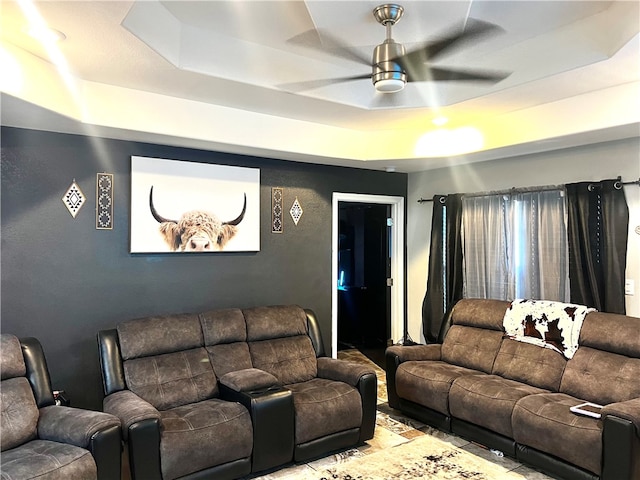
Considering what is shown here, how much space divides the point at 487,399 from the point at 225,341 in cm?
207

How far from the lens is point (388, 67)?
7.63 ft

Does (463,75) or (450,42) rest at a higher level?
(450,42)

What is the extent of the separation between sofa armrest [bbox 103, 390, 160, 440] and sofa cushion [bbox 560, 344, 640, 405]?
2.91 metres

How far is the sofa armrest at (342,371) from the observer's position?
11.8ft

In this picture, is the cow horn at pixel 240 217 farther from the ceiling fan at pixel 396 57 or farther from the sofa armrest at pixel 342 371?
the sofa armrest at pixel 342 371

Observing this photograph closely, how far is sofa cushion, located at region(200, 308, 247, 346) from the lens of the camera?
3.68 metres

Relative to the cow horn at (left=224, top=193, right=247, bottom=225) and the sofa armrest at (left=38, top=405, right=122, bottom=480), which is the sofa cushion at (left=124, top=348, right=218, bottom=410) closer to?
the sofa armrest at (left=38, top=405, right=122, bottom=480)

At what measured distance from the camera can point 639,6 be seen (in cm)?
241

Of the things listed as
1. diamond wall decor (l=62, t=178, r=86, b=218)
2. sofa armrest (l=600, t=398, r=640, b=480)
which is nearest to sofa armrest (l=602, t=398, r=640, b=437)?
sofa armrest (l=600, t=398, r=640, b=480)

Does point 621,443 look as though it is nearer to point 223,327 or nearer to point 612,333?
point 612,333

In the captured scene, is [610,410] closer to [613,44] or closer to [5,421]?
[613,44]

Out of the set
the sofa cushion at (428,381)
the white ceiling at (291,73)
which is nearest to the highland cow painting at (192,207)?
the white ceiling at (291,73)

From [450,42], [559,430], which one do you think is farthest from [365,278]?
[450,42]

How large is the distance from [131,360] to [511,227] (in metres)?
3.62
